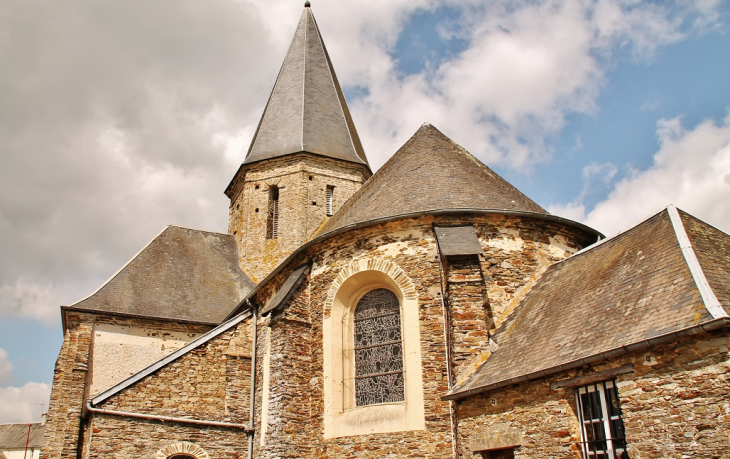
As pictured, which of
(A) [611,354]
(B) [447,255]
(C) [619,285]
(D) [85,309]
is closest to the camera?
(A) [611,354]

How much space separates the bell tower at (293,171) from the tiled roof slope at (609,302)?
11.0 meters

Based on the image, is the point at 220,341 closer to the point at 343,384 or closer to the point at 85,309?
the point at 343,384

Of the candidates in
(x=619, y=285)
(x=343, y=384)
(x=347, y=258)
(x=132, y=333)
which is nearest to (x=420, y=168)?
(x=347, y=258)

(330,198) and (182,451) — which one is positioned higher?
(330,198)

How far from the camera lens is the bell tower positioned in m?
20.0

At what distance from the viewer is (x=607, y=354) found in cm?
698

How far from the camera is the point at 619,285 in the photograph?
819 centimetres

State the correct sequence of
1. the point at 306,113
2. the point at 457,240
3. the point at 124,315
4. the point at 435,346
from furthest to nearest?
the point at 306,113
the point at 124,315
the point at 457,240
the point at 435,346

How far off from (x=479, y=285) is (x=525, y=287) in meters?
1.03

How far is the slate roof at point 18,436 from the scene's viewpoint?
150 feet

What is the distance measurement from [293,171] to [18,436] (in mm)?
39708

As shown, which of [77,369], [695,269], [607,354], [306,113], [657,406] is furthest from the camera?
[306,113]

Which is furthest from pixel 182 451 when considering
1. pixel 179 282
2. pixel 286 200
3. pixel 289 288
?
pixel 286 200

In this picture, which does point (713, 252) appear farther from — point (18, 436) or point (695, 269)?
point (18, 436)
